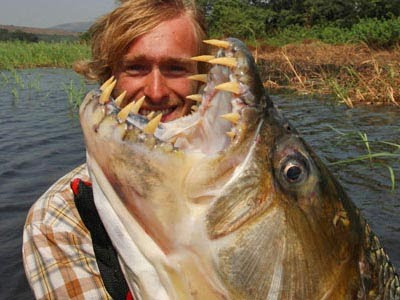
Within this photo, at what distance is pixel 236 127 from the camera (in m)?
1.44

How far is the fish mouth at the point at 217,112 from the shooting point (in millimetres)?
1451

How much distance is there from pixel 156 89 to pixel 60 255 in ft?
3.77

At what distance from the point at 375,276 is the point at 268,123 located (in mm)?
687

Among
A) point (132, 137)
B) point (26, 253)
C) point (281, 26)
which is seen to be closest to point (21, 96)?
point (26, 253)

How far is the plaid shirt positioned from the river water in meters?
2.11

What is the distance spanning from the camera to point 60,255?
2283 mm

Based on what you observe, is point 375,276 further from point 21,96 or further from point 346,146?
point 21,96

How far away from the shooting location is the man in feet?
7.43

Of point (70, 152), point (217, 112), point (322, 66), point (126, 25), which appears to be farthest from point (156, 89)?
point (322, 66)

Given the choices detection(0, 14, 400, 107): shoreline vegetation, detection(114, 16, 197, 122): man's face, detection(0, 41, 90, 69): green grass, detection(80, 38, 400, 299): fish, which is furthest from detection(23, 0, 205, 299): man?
detection(0, 41, 90, 69): green grass

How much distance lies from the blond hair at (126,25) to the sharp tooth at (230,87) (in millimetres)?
1603

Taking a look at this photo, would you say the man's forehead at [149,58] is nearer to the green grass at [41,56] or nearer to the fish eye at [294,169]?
the fish eye at [294,169]

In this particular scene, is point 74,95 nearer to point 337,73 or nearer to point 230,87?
point 337,73

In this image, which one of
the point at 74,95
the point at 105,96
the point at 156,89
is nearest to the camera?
the point at 105,96
